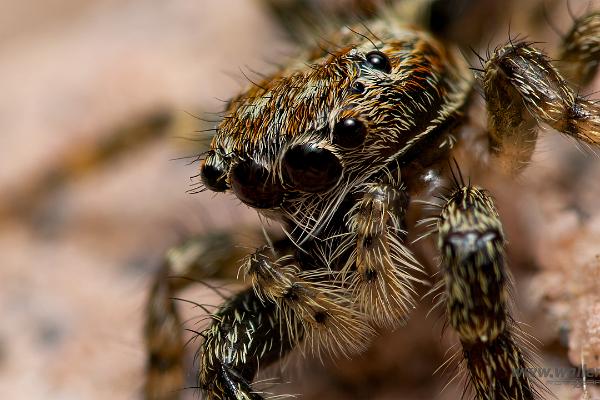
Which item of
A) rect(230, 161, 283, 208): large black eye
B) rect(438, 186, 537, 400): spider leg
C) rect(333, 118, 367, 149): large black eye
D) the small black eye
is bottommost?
rect(438, 186, 537, 400): spider leg

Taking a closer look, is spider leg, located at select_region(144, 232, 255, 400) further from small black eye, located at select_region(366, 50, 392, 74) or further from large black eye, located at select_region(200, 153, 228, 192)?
small black eye, located at select_region(366, 50, 392, 74)

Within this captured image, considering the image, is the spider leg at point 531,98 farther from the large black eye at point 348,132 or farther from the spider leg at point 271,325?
the spider leg at point 271,325

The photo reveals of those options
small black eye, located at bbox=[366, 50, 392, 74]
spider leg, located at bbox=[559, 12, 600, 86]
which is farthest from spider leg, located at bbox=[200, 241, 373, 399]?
spider leg, located at bbox=[559, 12, 600, 86]

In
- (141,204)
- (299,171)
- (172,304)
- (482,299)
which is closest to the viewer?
(482,299)

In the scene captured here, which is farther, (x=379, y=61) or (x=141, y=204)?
(x=141, y=204)

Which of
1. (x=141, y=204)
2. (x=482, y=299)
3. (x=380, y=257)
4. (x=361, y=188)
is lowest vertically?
(x=482, y=299)

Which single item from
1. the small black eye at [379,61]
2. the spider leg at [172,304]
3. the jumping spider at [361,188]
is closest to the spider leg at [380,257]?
the jumping spider at [361,188]

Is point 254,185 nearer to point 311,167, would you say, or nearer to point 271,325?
point 311,167

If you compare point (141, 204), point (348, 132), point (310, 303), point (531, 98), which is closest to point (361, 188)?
point (348, 132)
